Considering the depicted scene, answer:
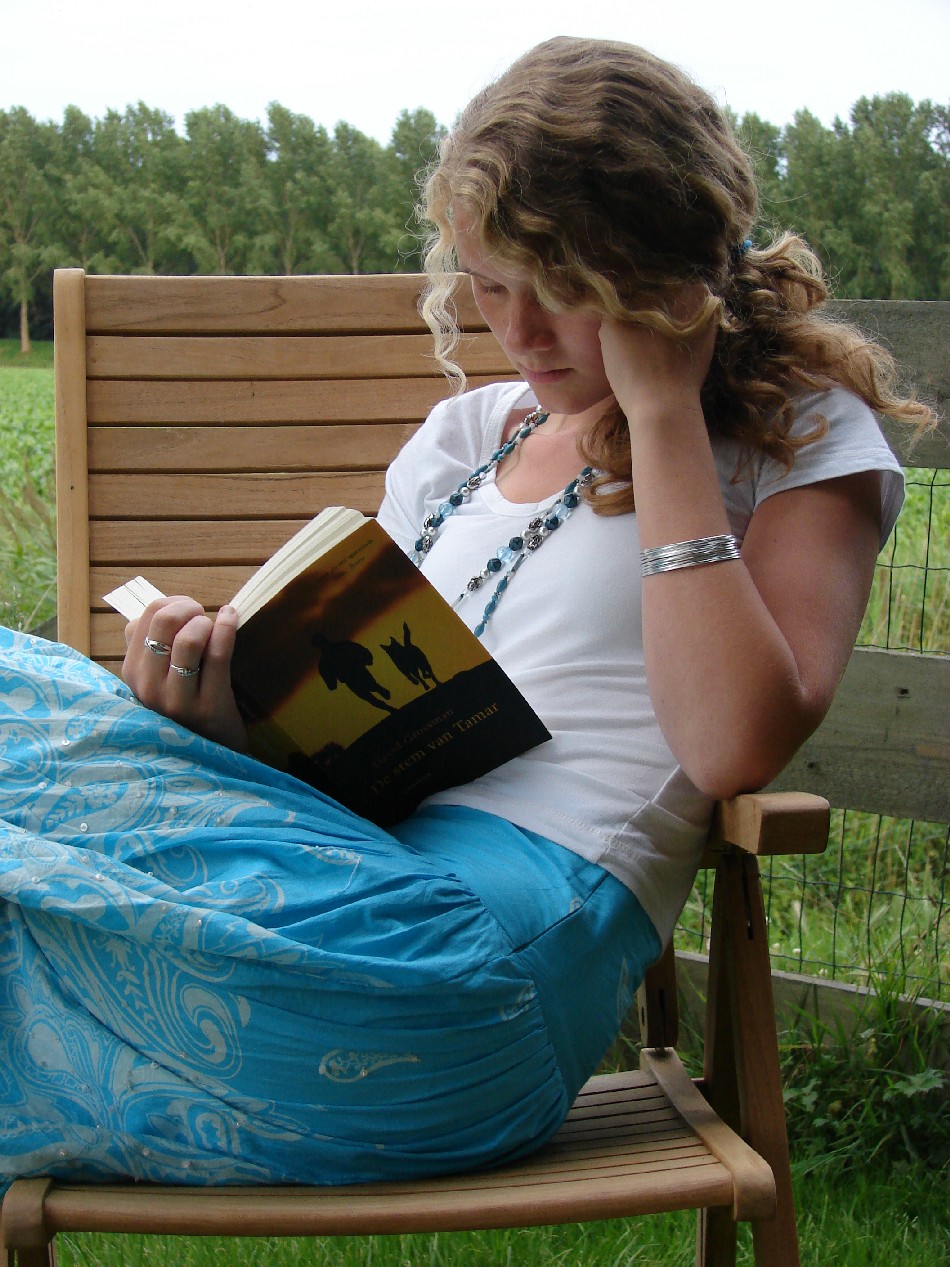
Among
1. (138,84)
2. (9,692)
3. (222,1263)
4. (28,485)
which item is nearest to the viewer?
(9,692)

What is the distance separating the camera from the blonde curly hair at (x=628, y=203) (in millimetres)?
1159

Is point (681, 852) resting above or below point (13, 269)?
below

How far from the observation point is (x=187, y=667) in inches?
46.6

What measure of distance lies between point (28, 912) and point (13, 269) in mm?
2563

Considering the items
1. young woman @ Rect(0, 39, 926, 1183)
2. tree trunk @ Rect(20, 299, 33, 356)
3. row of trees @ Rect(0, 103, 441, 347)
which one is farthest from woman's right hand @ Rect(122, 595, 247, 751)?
tree trunk @ Rect(20, 299, 33, 356)

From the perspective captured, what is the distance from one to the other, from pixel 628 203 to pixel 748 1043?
2.61 feet

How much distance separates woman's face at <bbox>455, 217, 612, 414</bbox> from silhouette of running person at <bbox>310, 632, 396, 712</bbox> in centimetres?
37

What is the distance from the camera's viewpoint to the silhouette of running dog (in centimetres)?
115

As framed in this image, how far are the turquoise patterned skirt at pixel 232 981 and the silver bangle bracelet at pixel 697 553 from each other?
1.05 feet

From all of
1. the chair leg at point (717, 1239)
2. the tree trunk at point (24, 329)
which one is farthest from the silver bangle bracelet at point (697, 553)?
the tree trunk at point (24, 329)

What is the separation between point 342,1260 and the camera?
1673mm

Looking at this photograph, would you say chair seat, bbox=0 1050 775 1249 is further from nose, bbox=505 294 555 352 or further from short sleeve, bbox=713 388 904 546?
Result: nose, bbox=505 294 555 352

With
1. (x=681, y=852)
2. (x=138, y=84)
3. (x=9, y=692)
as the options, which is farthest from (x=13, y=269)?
(x=681, y=852)

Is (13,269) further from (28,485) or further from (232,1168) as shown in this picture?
(232,1168)
